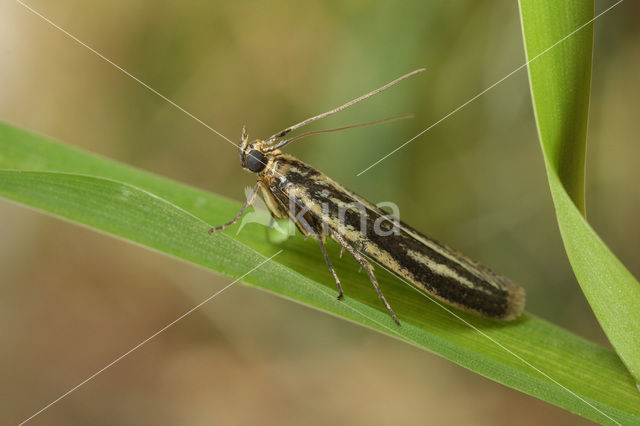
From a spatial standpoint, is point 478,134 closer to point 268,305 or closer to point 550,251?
point 550,251

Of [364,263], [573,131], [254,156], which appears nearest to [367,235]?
[364,263]

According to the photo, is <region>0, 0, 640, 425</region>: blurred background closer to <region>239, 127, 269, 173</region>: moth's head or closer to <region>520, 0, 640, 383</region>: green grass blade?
<region>239, 127, 269, 173</region>: moth's head

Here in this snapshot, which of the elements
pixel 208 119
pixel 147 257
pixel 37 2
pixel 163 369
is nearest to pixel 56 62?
pixel 37 2

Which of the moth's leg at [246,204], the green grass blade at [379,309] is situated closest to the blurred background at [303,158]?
the moth's leg at [246,204]

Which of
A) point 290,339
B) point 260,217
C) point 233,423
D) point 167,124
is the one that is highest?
point 167,124

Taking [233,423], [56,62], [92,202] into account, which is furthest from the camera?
[56,62]

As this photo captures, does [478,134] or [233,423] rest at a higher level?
[478,134]
